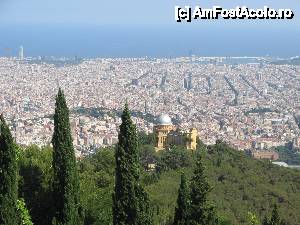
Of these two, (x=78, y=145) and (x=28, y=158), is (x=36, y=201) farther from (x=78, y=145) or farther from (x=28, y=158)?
(x=78, y=145)

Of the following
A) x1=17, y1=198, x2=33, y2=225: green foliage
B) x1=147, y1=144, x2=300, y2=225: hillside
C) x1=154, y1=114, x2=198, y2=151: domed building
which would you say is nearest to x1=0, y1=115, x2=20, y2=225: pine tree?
x1=17, y1=198, x2=33, y2=225: green foliage

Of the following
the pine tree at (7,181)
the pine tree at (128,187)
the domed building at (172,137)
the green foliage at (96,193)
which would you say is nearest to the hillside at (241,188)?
the domed building at (172,137)

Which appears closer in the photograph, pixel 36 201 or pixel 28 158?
pixel 36 201

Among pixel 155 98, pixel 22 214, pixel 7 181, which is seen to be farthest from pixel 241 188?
pixel 155 98

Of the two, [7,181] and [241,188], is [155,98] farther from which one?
[7,181]

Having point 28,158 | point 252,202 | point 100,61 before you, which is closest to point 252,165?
point 252,202

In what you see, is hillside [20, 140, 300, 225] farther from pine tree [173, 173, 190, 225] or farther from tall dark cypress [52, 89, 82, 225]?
pine tree [173, 173, 190, 225]
